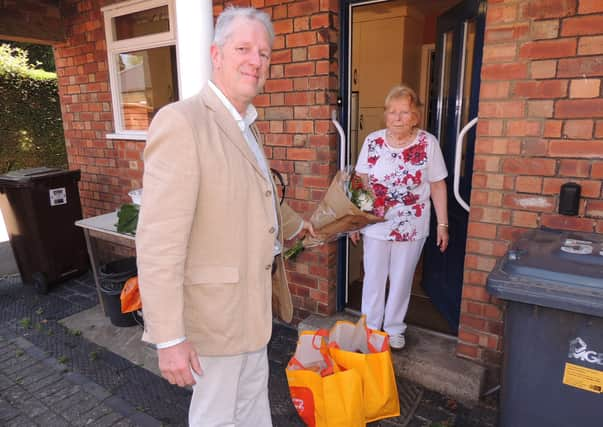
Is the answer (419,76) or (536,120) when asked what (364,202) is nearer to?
(536,120)

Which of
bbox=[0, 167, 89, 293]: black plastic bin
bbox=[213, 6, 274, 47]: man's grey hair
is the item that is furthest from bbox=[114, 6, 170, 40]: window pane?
bbox=[213, 6, 274, 47]: man's grey hair

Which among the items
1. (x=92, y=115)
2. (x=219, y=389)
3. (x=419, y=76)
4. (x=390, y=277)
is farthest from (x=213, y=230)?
(x=419, y=76)

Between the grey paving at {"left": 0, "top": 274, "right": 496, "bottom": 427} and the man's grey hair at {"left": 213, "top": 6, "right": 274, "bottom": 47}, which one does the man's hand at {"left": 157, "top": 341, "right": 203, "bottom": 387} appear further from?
the grey paving at {"left": 0, "top": 274, "right": 496, "bottom": 427}

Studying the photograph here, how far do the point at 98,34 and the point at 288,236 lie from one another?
3.55 metres

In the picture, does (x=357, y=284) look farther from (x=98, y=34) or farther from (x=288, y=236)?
(x=98, y=34)

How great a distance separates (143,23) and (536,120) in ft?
11.9

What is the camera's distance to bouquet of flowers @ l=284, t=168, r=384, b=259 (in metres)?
2.25

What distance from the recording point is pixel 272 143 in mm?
3256

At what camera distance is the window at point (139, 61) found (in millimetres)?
3934

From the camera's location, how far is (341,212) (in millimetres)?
2246

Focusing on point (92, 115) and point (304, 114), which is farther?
point (92, 115)

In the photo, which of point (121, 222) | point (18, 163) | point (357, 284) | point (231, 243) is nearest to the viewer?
point (231, 243)

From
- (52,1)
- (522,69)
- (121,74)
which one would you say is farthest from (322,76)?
(52,1)

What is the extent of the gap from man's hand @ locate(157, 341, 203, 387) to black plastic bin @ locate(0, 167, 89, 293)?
343 centimetres
